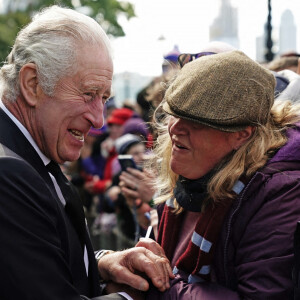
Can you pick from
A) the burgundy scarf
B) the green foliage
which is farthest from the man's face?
the green foliage

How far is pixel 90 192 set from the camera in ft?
23.5

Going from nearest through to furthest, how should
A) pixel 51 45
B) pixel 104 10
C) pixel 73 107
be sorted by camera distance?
1. pixel 51 45
2. pixel 73 107
3. pixel 104 10

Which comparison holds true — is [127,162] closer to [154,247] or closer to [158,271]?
[154,247]

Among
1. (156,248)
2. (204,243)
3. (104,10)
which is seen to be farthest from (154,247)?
(104,10)

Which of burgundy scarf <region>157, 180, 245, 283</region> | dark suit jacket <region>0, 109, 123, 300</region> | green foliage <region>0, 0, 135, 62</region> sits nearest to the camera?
dark suit jacket <region>0, 109, 123, 300</region>

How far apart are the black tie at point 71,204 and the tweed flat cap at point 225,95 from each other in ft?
1.90

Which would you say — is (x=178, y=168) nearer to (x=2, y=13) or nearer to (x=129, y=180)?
(x=129, y=180)

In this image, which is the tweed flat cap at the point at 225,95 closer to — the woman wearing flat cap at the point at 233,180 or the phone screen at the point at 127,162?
the woman wearing flat cap at the point at 233,180

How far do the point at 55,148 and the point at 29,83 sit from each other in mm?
297

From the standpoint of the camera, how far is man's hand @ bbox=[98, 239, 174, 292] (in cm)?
216

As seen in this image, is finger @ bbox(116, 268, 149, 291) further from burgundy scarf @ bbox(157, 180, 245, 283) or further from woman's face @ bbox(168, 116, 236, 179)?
woman's face @ bbox(168, 116, 236, 179)

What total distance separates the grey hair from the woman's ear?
0.69 meters

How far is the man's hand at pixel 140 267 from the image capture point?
2.16 meters

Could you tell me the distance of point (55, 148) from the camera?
7.06ft
